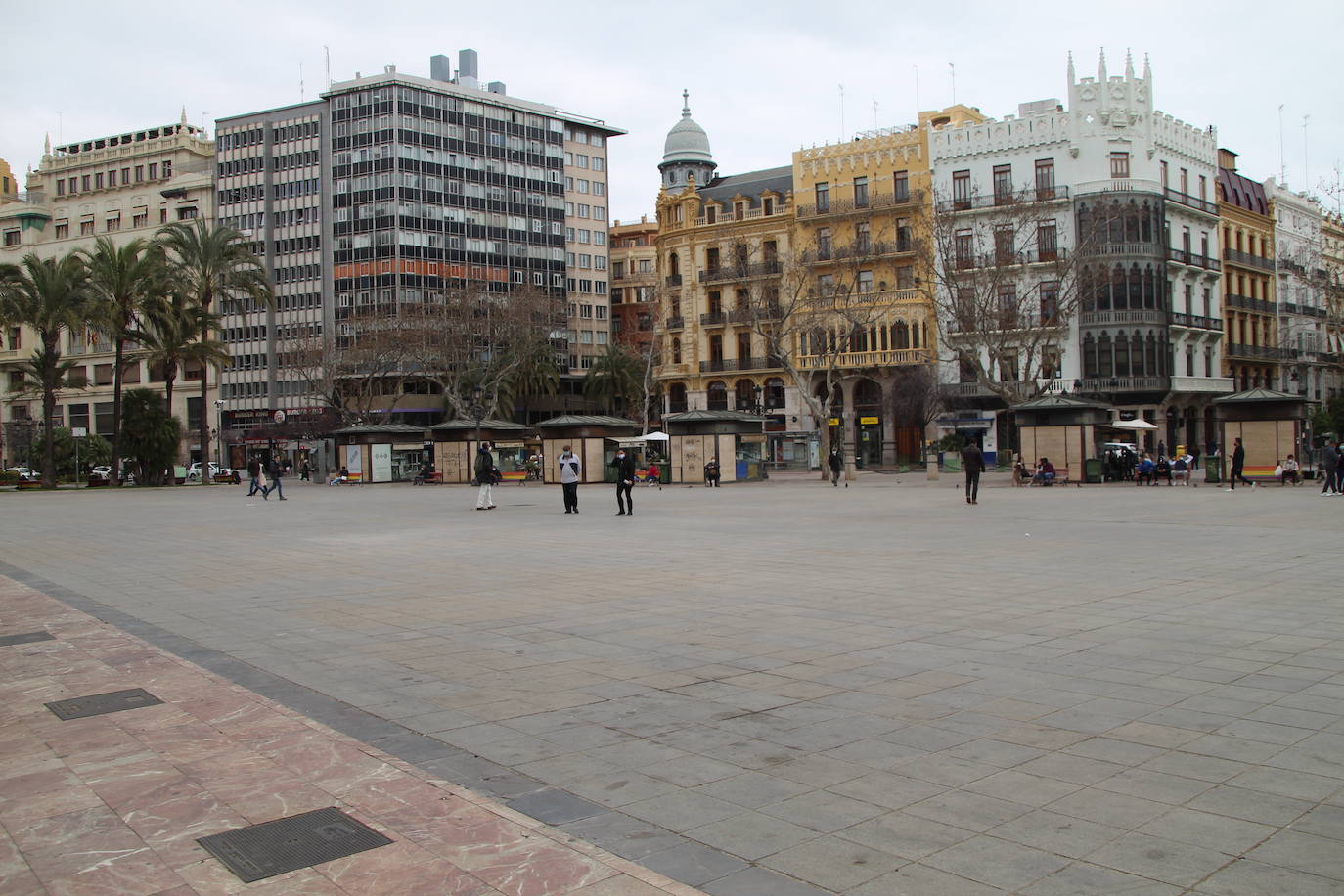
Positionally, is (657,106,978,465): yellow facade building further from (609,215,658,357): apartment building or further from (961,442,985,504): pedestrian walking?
(961,442,985,504): pedestrian walking

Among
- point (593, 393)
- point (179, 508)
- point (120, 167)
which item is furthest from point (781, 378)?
point (120, 167)

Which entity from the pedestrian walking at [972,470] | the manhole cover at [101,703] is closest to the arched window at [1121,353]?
the pedestrian walking at [972,470]

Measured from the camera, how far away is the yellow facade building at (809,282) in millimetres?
59094

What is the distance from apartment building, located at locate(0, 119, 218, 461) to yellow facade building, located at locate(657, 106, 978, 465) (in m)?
44.4

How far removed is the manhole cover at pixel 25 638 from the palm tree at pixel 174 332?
40068 mm

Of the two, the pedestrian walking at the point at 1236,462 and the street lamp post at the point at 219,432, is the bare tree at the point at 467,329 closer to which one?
the street lamp post at the point at 219,432

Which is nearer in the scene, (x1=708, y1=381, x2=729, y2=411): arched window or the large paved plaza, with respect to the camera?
the large paved plaza

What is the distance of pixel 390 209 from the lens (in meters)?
81.0

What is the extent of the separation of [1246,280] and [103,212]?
90.5 m

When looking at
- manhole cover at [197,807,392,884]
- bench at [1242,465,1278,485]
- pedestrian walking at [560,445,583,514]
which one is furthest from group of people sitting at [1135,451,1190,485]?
manhole cover at [197,807,392,884]

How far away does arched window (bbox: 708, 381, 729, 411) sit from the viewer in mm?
66188

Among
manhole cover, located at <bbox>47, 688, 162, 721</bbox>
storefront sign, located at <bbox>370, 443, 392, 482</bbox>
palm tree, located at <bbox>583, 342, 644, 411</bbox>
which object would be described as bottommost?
manhole cover, located at <bbox>47, 688, 162, 721</bbox>

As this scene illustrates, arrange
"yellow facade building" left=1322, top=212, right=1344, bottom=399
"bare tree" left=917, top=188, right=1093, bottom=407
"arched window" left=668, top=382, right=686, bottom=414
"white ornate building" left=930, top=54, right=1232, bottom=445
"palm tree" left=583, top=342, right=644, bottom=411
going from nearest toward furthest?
"bare tree" left=917, top=188, right=1093, bottom=407, "white ornate building" left=930, top=54, right=1232, bottom=445, "yellow facade building" left=1322, top=212, right=1344, bottom=399, "arched window" left=668, top=382, right=686, bottom=414, "palm tree" left=583, top=342, right=644, bottom=411

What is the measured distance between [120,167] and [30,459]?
4558 cm
